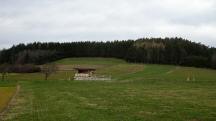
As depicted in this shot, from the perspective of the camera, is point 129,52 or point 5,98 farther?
point 129,52

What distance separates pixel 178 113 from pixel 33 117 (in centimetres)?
744

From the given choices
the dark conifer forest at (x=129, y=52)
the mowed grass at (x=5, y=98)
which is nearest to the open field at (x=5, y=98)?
the mowed grass at (x=5, y=98)

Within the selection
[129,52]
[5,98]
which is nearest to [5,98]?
[5,98]

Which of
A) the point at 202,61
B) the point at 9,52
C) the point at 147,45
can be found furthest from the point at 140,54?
the point at 9,52

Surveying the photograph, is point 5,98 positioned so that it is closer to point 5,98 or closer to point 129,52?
point 5,98

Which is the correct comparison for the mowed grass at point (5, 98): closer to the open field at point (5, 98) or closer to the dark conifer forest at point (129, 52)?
the open field at point (5, 98)

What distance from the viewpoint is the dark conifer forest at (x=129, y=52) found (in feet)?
419

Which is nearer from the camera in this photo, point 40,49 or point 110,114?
point 110,114

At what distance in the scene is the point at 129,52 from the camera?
138 meters

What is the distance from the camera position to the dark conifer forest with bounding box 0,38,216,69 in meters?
128

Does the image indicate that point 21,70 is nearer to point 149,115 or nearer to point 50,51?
point 50,51

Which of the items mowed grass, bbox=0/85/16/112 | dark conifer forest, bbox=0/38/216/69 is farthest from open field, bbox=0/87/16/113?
dark conifer forest, bbox=0/38/216/69

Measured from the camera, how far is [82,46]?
151750 millimetres

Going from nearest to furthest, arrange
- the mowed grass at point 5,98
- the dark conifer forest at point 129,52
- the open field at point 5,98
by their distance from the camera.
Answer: the open field at point 5,98, the mowed grass at point 5,98, the dark conifer forest at point 129,52
